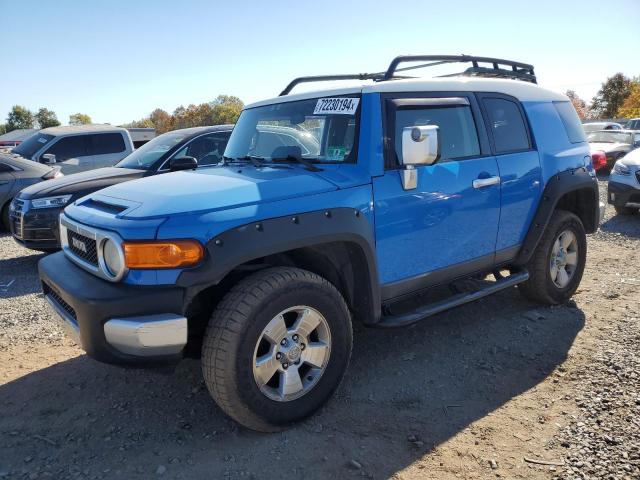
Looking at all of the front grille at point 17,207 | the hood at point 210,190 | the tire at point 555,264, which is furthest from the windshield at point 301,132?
the front grille at point 17,207

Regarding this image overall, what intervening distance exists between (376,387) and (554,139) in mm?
2812

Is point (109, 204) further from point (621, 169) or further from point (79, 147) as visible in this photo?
point (621, 169)

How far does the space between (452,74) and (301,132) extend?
1771 millimetres

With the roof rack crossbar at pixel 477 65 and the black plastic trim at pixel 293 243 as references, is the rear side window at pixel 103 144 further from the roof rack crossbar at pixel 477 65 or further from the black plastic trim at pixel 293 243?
the black plastic trim at pixel 293 243

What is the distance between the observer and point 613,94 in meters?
58.8

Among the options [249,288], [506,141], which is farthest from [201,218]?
[506,141]

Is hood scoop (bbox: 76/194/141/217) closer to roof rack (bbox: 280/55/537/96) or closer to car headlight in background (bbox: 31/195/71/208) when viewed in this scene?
roof rack (bbox: 280/55/537/96)

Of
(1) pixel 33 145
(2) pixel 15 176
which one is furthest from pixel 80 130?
(2) pixel 15 176

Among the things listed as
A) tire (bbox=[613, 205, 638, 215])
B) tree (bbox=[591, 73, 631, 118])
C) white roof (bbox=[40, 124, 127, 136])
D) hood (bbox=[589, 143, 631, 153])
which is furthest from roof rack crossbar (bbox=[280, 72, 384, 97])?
tree (bbox=[591, 73, 631, 118])

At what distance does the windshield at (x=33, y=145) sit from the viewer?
35.1 ft

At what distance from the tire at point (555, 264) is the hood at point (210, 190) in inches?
96.5

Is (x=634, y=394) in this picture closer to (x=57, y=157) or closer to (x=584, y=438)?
(x=584, y=438)

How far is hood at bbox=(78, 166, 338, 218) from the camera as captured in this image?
2.72m

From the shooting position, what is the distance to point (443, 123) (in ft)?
12.3
